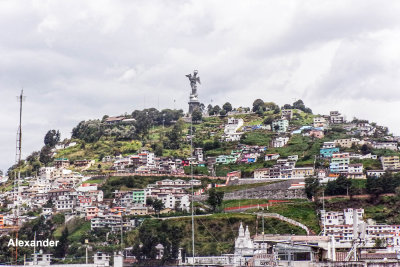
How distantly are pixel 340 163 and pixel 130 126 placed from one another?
45.2 meters

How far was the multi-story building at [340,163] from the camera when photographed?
9175 cm

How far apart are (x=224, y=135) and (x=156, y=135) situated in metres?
12.9

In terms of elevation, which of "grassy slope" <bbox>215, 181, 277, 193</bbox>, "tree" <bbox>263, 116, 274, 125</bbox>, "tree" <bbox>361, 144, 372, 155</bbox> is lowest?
"grassy slope" <bbox>215, 181, 277, 193</bbox>

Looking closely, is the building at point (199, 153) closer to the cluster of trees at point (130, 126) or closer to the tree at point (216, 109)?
the cluster of trees at point (130, 126)

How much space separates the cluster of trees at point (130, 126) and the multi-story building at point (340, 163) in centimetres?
3878

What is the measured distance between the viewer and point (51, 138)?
13162 cm

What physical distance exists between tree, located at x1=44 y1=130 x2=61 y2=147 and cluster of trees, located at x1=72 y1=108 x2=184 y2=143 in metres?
3.34

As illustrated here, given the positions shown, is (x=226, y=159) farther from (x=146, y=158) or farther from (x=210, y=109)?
(x=210, y=109)

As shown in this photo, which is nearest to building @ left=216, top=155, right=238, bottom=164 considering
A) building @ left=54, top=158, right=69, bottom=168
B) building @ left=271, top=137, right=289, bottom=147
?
building @ left=271, top=137, right=289, bottom=147

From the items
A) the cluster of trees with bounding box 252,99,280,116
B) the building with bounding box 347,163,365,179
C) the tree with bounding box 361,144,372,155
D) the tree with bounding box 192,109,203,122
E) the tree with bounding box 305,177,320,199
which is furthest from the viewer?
the cluster of trees with bounding box 252,99,280,116

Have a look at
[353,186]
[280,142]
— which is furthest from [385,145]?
[353,186]

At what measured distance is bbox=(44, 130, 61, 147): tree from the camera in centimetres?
13088

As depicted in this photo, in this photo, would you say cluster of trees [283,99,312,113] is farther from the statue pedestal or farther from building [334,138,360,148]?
building [334,138,360,148]

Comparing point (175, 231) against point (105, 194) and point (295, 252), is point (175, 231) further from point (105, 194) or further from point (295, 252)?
point (295, 252)
